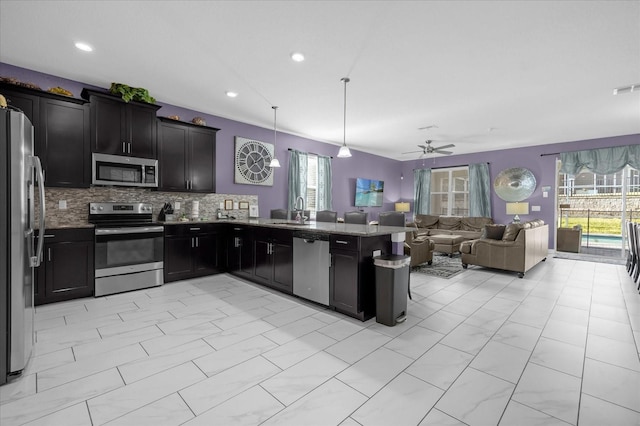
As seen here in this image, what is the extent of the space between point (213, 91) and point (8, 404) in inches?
152

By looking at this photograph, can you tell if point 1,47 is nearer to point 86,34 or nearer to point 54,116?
point 54,116

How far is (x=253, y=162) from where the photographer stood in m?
5.88

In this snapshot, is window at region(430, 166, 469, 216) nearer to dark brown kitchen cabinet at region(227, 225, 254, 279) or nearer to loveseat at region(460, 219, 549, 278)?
loveseat at region(460, 219, 549, 278)

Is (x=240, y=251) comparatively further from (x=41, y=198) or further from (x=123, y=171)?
(x=41, y=198)

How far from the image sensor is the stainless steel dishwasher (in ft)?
10.6

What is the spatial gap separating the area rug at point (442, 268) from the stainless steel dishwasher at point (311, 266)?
2579mm

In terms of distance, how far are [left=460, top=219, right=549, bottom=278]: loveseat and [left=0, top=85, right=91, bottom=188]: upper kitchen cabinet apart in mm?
6136

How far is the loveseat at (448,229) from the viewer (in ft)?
21.9

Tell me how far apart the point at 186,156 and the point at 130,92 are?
1.12 metres

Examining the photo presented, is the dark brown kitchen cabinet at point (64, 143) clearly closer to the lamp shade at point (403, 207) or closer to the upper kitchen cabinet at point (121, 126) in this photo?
the upper kitchen cabinet at point (121, 126)

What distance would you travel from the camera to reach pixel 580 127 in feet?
19.2

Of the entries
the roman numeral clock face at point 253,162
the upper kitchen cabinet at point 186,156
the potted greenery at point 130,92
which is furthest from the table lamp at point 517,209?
the potted greenery at point 130,92

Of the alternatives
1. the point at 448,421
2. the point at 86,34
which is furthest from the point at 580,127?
the point at 86,34

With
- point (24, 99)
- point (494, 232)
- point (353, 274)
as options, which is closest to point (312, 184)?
point (494, 232)
